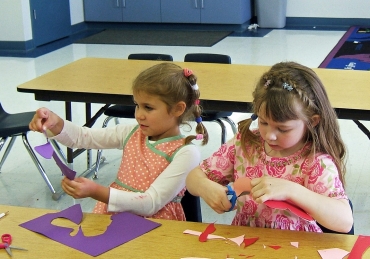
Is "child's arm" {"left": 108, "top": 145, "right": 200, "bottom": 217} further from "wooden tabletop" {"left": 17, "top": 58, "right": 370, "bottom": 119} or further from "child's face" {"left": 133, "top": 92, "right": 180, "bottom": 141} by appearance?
"wooden tabletop" {"left": 17, "top": 58, "right": 370, "bottom": 119}

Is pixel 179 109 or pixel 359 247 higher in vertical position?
pixel 179 109

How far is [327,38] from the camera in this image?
8.16m

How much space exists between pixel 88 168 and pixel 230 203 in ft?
7.75

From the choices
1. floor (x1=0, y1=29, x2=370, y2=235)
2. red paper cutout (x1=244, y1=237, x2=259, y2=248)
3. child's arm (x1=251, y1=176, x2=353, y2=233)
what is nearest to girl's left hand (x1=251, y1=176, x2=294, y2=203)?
child's arm (x1=251, y1=176, x2=353, y2=233)

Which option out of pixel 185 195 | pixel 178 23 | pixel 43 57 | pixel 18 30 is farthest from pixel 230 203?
pixel 178 23

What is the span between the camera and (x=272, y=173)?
165 cm

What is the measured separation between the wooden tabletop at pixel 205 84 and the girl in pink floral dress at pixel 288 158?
959 mm

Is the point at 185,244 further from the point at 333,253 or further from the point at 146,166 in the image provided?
the point at 146,166

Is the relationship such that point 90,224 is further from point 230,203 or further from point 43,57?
point 43,57

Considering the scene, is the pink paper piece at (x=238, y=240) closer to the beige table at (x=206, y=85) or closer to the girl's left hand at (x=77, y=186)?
the girl's left hand at (x=77, y=186)

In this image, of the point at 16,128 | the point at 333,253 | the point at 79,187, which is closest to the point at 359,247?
the point at 333,253

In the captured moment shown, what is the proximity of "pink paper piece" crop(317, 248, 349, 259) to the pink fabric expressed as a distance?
0.68 m

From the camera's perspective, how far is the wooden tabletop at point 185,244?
1.31 metres

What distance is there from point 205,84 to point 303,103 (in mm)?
1525
